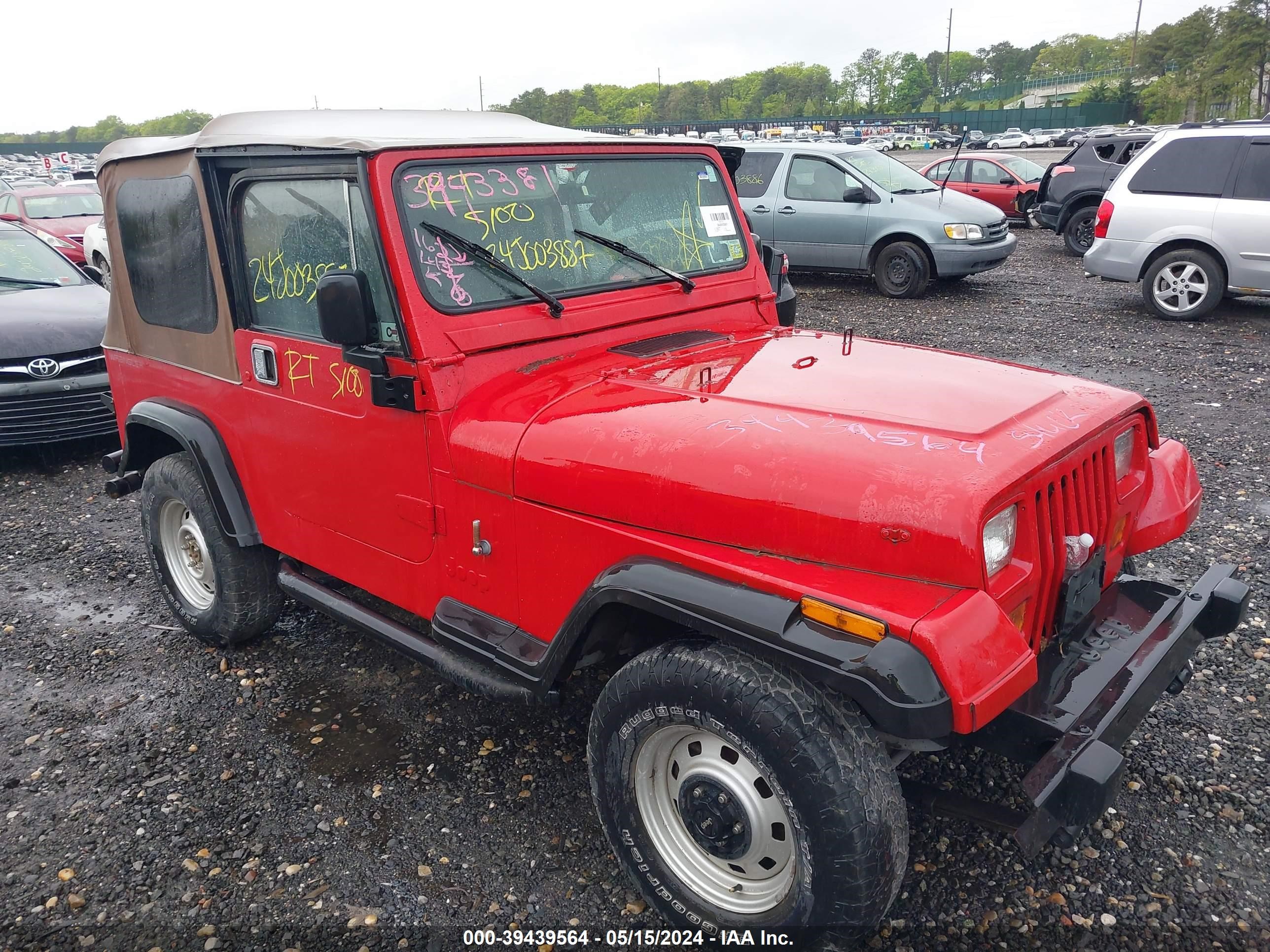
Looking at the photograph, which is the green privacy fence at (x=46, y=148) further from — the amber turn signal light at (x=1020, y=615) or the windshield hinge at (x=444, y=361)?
the amber turn signal light at (x=1020, y=615)

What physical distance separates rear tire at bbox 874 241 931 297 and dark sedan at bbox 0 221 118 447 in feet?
27.9

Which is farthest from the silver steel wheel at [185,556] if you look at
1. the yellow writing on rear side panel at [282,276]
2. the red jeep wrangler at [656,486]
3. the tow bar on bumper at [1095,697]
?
the tow bar on bumper at [1095,697]

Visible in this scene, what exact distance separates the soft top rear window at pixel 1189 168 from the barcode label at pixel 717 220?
7.83 metres

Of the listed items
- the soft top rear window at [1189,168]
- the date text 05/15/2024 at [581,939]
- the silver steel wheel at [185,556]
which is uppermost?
the soft top rear window at [1189,168]

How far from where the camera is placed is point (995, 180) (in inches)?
651

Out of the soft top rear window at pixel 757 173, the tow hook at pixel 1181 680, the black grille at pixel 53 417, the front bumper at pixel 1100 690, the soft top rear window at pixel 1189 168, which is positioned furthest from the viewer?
the soft top rear window at pixel 757 173

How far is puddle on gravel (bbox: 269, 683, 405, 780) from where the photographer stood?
10.5 feet

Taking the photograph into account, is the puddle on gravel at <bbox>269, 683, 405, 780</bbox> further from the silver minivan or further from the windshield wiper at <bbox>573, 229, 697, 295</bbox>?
the silver minivan

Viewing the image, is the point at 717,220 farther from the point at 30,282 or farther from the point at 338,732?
the point at 30,282

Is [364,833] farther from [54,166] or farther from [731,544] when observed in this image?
[54,166]

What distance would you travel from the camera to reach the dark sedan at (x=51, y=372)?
6.13m

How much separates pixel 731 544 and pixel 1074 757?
0.90 meters

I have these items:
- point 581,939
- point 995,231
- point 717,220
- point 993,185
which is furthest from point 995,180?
point 581,939

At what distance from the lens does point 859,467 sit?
82.5 inches
